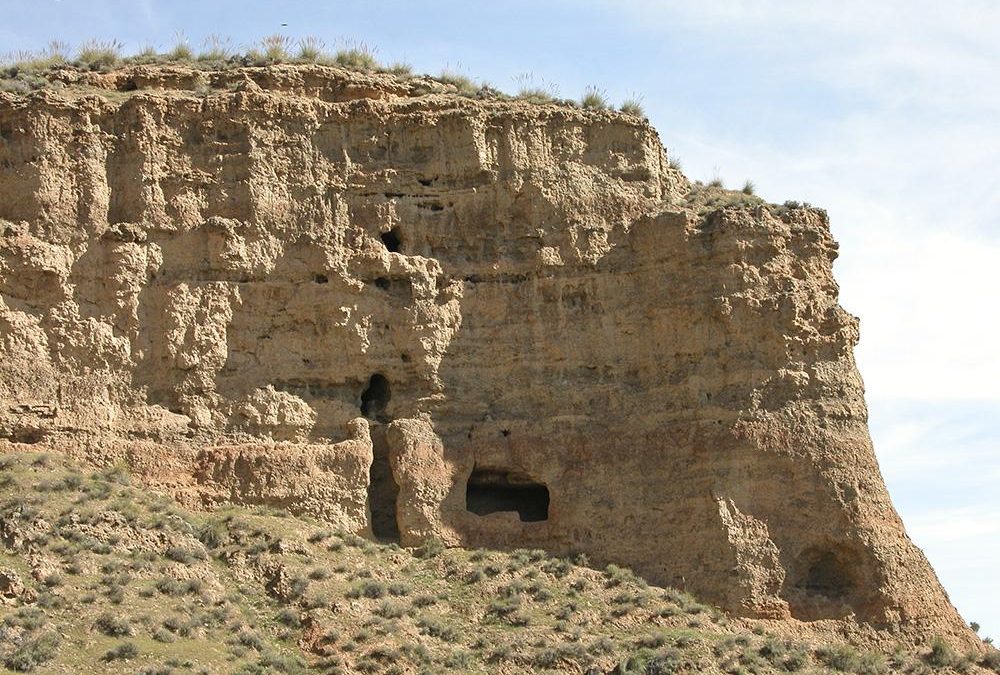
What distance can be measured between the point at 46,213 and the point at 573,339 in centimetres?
983

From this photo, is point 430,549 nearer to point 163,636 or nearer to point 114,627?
point 163,636

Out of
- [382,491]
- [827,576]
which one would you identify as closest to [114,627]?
[382,491]

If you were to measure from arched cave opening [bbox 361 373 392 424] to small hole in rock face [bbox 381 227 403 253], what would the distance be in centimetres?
254

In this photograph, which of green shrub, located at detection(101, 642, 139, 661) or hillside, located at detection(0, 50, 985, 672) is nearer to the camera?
green shrub, located at detection(101, 642, 139, 661)

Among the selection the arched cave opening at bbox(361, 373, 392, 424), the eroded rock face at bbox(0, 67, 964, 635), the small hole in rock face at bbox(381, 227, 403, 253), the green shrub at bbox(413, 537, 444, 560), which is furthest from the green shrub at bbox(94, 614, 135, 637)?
the small hole in rock face at bbox(381, 227, 403, 253)

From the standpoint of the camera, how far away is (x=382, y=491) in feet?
105

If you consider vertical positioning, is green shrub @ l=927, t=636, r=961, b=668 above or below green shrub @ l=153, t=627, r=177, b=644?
below

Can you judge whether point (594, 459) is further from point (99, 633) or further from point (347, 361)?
point (99, 633)

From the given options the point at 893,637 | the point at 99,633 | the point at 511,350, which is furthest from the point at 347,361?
the point at 893,637

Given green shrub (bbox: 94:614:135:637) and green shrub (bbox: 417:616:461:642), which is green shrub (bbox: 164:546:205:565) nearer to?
green shrub (bbox: 94:614:135:637)

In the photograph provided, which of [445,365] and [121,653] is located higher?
[445,365]

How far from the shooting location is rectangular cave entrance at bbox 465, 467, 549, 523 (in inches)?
1275

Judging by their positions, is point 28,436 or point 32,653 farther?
point 28,436

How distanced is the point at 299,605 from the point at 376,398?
6.19 metres
